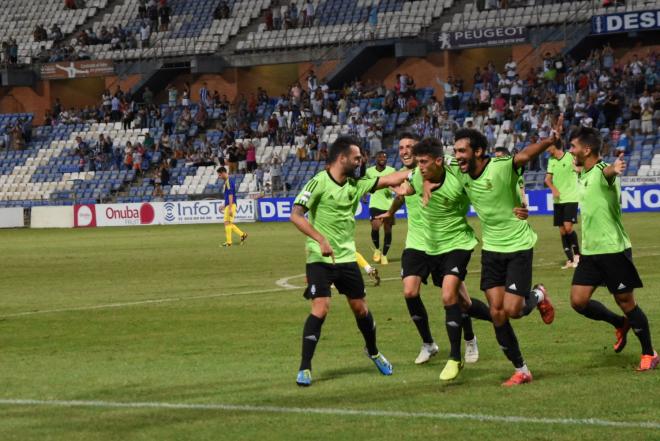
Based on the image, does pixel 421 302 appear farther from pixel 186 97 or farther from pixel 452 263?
pixel 186 97

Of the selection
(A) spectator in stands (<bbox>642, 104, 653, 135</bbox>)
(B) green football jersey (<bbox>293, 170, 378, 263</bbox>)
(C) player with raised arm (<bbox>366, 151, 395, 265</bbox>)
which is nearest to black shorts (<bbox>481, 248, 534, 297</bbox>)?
(B) green football jersey (<bbox>293, 170, 378, 263</bbox>)

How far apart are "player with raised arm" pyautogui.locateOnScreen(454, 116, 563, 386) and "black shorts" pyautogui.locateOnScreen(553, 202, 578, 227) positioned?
1145cm

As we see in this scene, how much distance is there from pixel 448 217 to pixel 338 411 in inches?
114

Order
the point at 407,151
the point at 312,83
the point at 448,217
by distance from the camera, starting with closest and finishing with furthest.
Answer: the point at 448,217, the point at 407,151, the point at 312,83

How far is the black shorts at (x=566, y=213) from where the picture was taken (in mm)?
22516

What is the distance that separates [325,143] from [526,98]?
898 cm

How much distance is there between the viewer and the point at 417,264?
12227 mm

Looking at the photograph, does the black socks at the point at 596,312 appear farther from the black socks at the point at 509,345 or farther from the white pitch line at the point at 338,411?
the white pitch line at the point at 338,411

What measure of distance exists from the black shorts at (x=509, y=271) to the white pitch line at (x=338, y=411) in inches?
76.6

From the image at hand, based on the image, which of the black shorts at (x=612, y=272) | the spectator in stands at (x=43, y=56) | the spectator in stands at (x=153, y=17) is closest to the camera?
the black shorts at (x=612, y=272)

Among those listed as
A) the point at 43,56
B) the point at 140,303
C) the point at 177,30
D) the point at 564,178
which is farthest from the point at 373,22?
the point at 140,303

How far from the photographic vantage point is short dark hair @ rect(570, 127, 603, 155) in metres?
11.5

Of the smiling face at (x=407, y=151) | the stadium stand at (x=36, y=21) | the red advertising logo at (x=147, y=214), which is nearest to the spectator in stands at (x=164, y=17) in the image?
the stadium stand at (x=36, y=21)

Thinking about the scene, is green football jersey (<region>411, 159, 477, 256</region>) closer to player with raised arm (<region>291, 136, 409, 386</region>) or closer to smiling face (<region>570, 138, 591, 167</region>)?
player with raised arm (<region>291, 136, 409, 386</region>)
